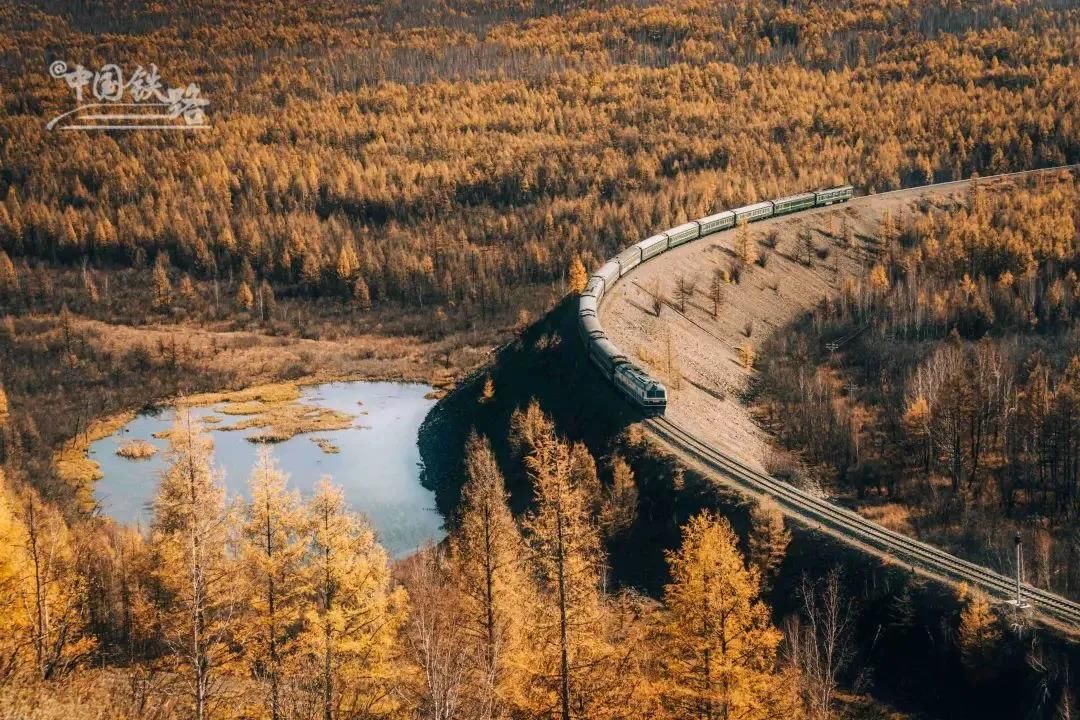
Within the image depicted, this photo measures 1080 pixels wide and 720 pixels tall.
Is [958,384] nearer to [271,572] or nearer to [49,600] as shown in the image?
[271,572]

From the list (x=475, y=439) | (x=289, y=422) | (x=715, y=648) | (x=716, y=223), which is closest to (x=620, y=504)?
(x=475, y=439)

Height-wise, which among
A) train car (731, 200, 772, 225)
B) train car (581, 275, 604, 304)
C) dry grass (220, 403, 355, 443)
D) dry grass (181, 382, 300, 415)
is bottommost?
dry grass (181, 382, 300, 415)

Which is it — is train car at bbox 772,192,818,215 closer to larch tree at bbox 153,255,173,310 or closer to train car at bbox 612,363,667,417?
train car at bbox 612,363,667,417

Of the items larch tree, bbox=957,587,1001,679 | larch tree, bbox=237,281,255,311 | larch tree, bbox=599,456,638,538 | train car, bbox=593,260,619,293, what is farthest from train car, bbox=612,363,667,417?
larch tree, bbox=237,281,255,311

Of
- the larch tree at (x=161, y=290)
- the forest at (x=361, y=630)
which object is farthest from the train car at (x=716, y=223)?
the forest at (x=361, y=630)

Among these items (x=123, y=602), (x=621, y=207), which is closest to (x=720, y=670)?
(x=123, y=602)
